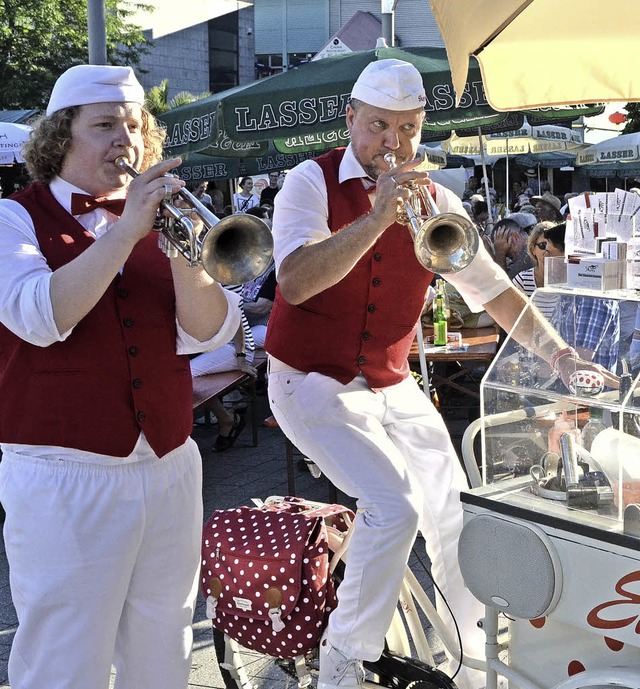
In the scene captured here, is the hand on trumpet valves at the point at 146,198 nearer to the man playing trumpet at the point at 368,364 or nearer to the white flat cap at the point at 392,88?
the man playing trumpet at the point at 368,364

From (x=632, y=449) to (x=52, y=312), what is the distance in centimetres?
141

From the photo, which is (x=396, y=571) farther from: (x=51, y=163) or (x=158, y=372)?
(x=51, y=163)

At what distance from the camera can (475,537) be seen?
8.01 ft

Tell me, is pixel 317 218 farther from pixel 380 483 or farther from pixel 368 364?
pixel 380 483

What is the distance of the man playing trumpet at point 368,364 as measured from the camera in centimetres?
287

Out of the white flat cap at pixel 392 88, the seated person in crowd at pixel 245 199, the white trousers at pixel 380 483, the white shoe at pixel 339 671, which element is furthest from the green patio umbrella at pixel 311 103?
the seated person in crowd at pixel 245 199

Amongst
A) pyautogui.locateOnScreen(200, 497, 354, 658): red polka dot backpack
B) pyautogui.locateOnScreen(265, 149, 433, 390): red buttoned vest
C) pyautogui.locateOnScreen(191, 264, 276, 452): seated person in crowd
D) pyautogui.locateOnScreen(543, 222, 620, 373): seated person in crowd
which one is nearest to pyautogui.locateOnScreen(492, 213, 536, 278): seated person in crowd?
pyautogui.locateOnScreen(191, 264, 276, 452): seated person in crowd

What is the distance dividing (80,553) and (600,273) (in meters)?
1.51

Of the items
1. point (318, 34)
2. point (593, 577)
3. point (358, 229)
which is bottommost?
point (593, 577)

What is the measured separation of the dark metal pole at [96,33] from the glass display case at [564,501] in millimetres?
4379

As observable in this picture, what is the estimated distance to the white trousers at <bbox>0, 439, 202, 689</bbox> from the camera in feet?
7.80

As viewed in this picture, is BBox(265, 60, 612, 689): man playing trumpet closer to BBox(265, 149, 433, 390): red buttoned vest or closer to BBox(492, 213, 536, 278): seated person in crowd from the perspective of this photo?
BBox(265, 149, 433, 390): red buttoned vest

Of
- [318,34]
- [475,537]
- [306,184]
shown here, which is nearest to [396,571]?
[475,537]

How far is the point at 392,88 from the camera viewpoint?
3027 millimetres
